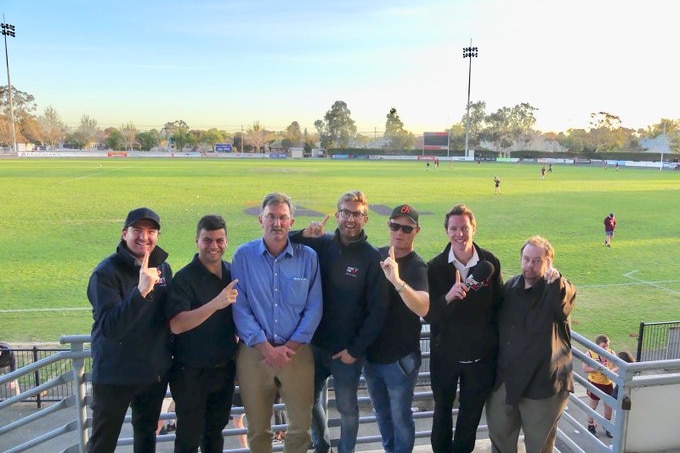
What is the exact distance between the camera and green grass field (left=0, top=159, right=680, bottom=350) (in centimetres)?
1087

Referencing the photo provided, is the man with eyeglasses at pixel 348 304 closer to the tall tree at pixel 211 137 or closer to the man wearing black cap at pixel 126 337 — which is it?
the man wearing black cap at pixel 126 337

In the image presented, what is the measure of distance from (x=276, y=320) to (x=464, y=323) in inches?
50.1

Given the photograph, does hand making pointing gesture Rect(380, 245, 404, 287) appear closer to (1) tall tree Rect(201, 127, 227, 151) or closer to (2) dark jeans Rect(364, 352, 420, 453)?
(2) dark jeans Rect(364, 352, 420, 453)

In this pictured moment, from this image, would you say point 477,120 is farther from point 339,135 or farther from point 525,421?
point 525,421

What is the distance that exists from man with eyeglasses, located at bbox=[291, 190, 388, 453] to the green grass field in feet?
24.1

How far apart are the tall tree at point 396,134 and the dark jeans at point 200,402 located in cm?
13661

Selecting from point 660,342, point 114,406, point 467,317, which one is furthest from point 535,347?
point 660,342

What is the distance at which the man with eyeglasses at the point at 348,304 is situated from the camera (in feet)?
11.3

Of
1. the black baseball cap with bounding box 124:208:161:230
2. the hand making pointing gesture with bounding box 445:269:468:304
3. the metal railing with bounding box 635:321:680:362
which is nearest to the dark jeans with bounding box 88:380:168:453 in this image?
the black baseball cap with bounding box 124:208:161:230

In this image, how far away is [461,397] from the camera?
358cm

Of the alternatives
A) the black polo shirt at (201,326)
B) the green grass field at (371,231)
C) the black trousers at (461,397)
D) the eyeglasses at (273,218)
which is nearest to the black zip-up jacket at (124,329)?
the black polo shirt at (201,326)

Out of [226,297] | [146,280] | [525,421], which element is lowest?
[525,421]

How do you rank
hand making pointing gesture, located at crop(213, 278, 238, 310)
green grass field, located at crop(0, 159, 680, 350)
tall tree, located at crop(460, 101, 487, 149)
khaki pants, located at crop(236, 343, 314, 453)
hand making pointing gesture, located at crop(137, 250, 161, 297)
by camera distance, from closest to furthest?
hand making pointing gesture, located at crop(137, 250, 161, 297) < hand making pointing gesture, located at crop(213, 278, 238, 310) < khaki pants, located at crop(236, 343, 314, 453) < green grass field, located at crop(0, 159, 680, 350) < tall tree, located at crop(460, 101, 487, 149)

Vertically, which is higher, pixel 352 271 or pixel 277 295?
pixel 352 271
